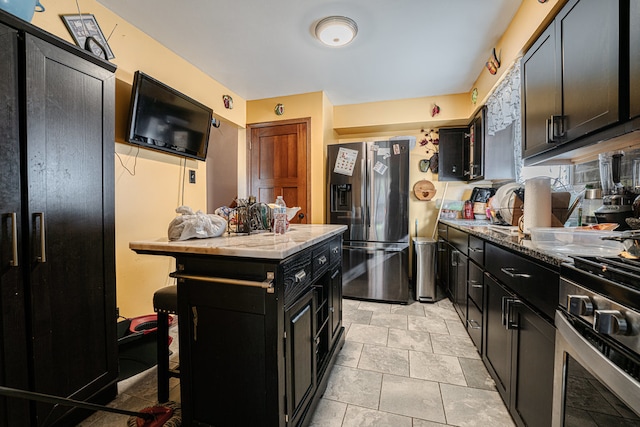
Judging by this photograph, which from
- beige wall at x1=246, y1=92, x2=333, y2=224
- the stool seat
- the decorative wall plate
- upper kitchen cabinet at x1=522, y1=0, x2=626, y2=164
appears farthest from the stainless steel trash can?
the stool seat

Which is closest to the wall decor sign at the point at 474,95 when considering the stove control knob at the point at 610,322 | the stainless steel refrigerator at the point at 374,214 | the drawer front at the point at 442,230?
the stainless steel refrigerator at the point at 374,214

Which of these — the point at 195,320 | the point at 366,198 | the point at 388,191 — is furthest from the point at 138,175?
the point at 388,191

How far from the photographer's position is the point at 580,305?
74 centimetres

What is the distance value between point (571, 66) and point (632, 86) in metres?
0.45

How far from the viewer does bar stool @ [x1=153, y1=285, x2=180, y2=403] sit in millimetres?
1380

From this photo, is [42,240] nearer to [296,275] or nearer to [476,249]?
[296,275]

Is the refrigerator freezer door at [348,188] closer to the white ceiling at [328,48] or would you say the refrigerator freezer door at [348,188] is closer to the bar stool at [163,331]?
the white ceiling at [328,48]

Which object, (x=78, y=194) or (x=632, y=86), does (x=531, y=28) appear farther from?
(x=78, y=194)

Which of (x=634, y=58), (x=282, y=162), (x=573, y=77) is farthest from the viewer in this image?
(x=282, y=162)

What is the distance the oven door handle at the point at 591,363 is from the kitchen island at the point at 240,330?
3.11 feet

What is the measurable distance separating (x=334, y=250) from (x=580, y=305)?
1.30m

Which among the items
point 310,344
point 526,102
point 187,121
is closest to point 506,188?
point 526,102

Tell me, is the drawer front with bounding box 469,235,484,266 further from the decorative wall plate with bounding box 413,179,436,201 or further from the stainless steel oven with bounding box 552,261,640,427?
the decorative wall plate with bounding box 413,179,436,201

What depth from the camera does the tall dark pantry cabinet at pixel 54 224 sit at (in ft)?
3.50
